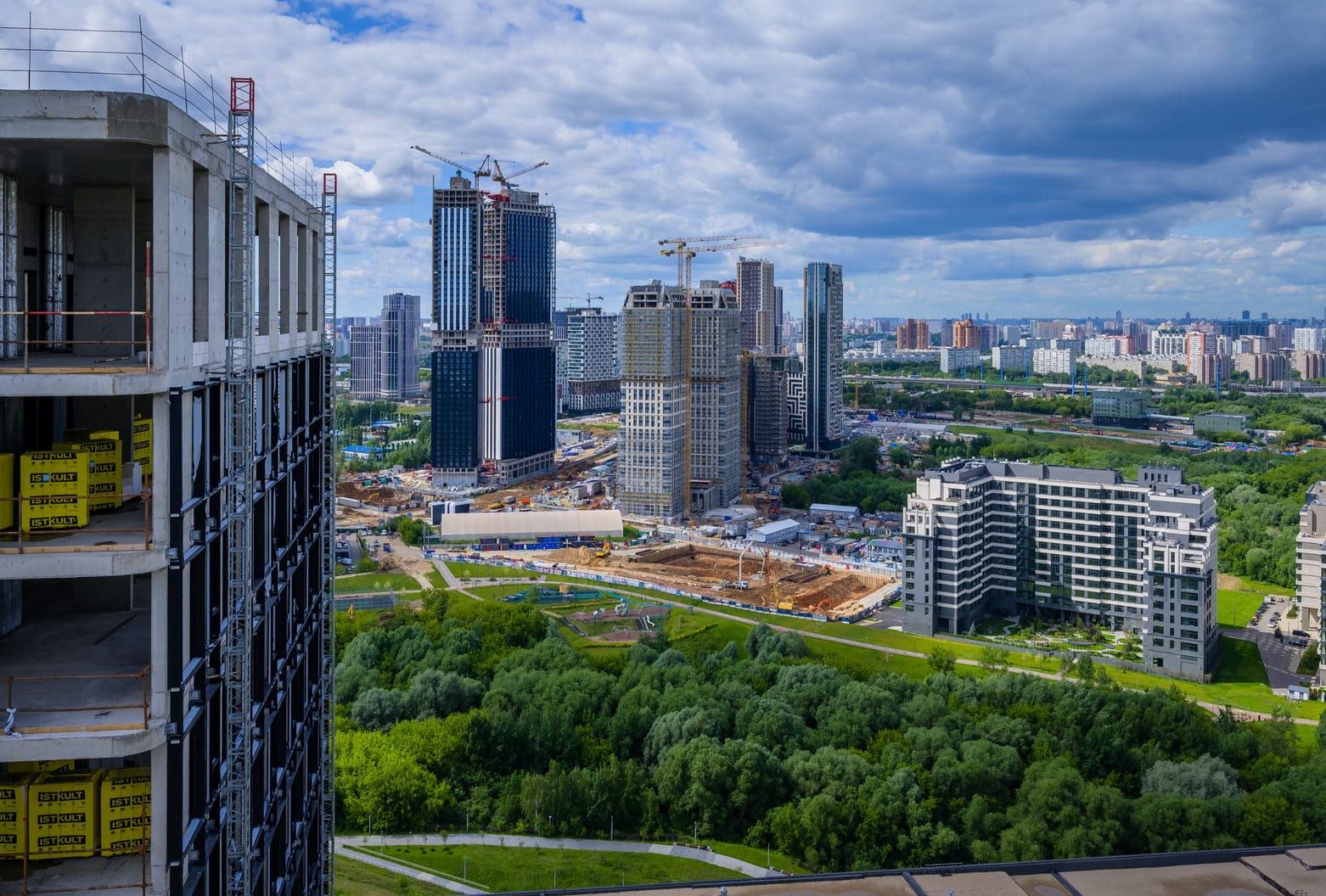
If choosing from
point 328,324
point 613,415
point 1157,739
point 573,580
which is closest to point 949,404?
point 613,415

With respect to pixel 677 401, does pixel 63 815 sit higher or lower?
lower

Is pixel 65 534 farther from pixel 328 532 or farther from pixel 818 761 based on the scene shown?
pixel 818 761

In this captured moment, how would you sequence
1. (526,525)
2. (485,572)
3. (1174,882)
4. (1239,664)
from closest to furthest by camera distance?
(1174,882), (1239,664), (485,572), (526,525)

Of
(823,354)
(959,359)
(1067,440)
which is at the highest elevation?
(959,359)

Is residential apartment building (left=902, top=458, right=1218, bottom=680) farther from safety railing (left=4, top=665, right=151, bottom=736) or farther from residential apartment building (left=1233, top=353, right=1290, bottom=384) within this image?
residential apartment building (left=1233, top=353, right=1290, bottom=384)

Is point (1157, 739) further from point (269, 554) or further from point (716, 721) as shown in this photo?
point (269, 554)

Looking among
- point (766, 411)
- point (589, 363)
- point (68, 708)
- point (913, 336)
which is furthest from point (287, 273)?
point (913, 336)
